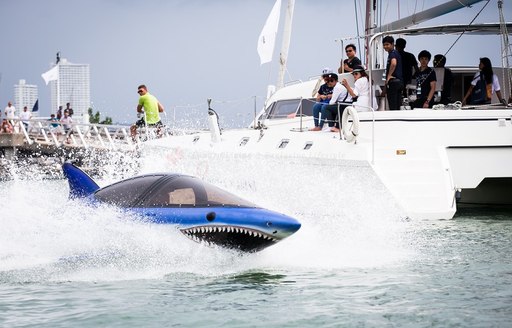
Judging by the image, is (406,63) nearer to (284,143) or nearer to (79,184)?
(284,143)

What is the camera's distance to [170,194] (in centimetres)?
1135

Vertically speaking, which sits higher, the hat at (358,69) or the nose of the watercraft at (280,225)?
the hat at (358,69)

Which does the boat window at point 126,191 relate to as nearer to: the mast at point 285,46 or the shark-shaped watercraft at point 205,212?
the shark-shaped watercraft at point 205,212

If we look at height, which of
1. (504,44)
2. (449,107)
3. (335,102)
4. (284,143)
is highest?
(504,44)

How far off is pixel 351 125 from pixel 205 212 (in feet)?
19.8

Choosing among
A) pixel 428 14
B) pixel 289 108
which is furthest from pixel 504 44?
pixel 289 108

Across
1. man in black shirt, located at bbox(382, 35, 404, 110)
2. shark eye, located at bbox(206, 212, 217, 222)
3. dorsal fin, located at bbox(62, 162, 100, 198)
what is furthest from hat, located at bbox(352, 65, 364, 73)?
shark eye, located at bbox(206, 212, 217, 222)

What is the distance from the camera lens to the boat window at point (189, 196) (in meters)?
11.2

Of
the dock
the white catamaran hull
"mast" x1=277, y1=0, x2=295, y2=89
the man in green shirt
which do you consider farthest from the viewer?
the dock

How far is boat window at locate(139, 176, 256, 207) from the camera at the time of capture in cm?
1120

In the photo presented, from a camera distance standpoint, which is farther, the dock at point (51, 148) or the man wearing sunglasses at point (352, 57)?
the dock at point (51, 148)

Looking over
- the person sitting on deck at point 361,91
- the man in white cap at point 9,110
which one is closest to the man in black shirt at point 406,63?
the person sitting on deck at point 361,91

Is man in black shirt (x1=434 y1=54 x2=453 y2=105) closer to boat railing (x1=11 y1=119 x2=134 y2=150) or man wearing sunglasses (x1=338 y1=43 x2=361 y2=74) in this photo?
man wearing sunglasses (x1=338 y1=43 x2=361 y2=74)

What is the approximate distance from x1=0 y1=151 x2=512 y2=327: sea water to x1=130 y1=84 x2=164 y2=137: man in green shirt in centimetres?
741
